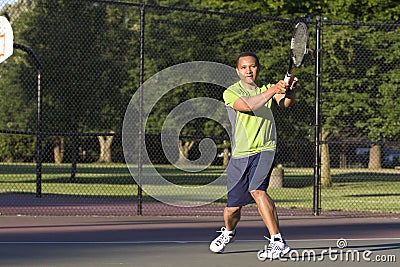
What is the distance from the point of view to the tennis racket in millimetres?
8898

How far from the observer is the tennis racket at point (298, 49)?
8898 mm

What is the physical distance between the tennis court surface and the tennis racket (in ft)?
6.09

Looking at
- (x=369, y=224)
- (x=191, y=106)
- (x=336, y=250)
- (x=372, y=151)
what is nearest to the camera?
(x=336, y=250)

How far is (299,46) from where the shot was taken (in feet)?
31.0

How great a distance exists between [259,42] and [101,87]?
4.53 metres

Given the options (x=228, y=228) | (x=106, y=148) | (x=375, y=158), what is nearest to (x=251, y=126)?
(x=228, y=228)

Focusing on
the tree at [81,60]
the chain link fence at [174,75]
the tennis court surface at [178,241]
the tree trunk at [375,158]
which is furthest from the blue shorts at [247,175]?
the tree trunk at [375,158]

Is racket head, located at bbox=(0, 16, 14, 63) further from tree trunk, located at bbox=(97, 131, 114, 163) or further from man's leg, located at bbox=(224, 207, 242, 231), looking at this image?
tree trunk, located at bbox=(97, 131, 114, 163)

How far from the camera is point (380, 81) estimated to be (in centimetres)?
2503

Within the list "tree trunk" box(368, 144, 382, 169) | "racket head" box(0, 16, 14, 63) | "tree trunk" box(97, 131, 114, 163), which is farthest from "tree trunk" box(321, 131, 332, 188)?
"racket head" box(0, 16, 14, 63)

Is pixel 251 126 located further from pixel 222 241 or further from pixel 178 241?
pixel 178 241

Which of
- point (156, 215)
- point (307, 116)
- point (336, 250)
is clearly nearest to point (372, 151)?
point (307, 116)

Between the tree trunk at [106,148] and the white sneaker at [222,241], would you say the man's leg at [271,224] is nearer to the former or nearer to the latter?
the white sneaker at [222,241]

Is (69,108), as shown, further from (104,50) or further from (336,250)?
(336,250)
